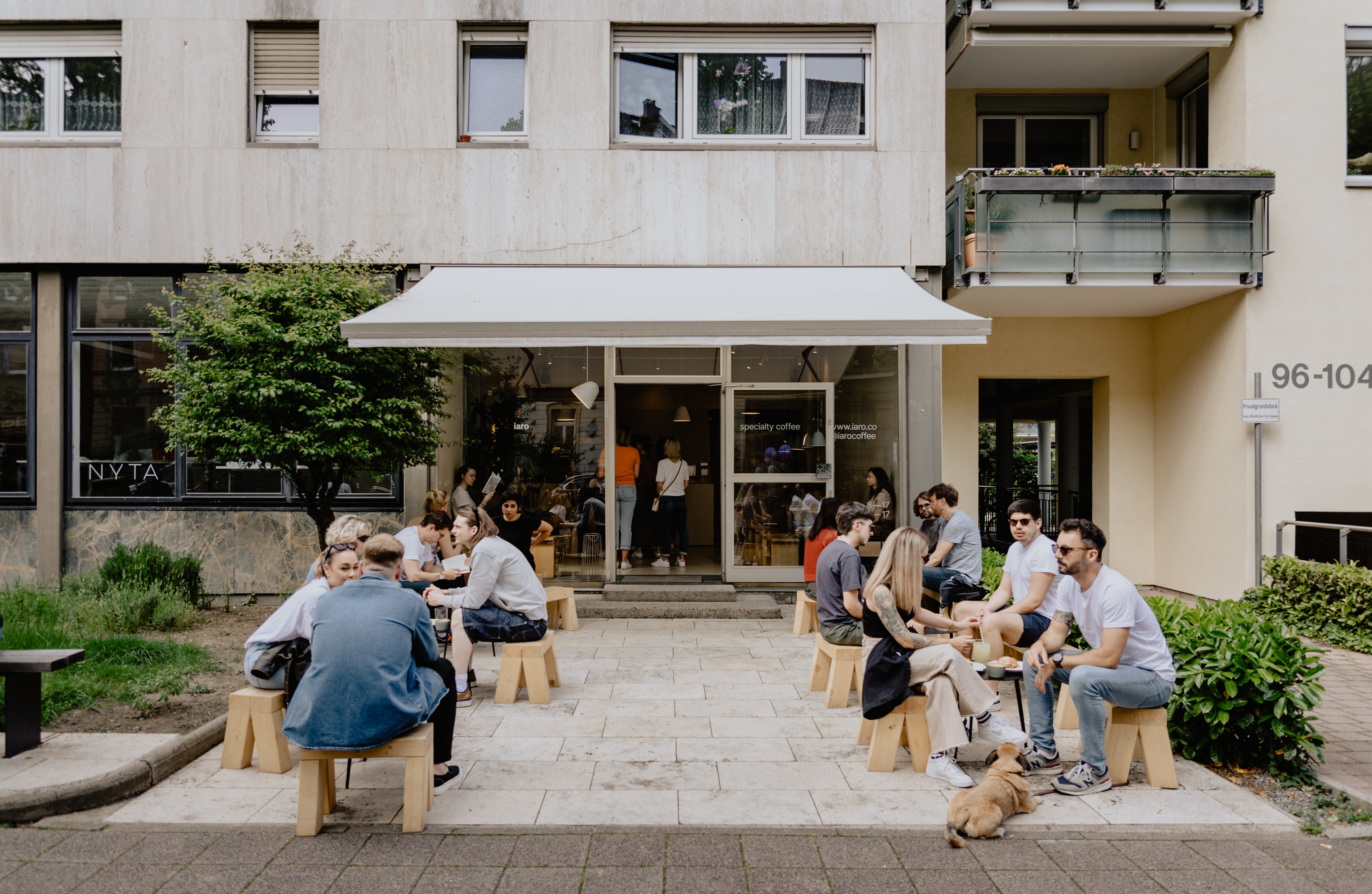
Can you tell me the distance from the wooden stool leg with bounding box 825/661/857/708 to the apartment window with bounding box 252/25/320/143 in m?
8.34

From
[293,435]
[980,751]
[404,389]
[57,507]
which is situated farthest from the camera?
[57,507]

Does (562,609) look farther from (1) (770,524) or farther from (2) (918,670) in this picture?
(2) (918,670)

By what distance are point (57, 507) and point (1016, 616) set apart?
10080 millimetres

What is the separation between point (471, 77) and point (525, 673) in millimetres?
7225

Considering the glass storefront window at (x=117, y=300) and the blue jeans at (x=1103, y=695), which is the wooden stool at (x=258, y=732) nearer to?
the blue jeans at (x=1103, y=695)

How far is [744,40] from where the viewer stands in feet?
32.5

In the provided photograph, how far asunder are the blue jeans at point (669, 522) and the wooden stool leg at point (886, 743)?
6.32 m

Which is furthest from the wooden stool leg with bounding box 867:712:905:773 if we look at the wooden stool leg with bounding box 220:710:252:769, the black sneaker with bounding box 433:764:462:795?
the wooden stool leg with bounding box 220:710:252:769

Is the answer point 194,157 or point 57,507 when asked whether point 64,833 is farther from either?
point 194,157

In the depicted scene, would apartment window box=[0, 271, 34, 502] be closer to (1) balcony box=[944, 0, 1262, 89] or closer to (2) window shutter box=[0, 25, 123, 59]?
(2) window shutter box=[0, 25, 123, 59]

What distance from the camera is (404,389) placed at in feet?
27.3

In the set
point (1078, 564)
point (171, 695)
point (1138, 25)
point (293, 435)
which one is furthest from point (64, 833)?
point (1138, 25)

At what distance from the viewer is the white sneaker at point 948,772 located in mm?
4418

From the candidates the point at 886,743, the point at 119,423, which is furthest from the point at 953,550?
the point at 119,423
